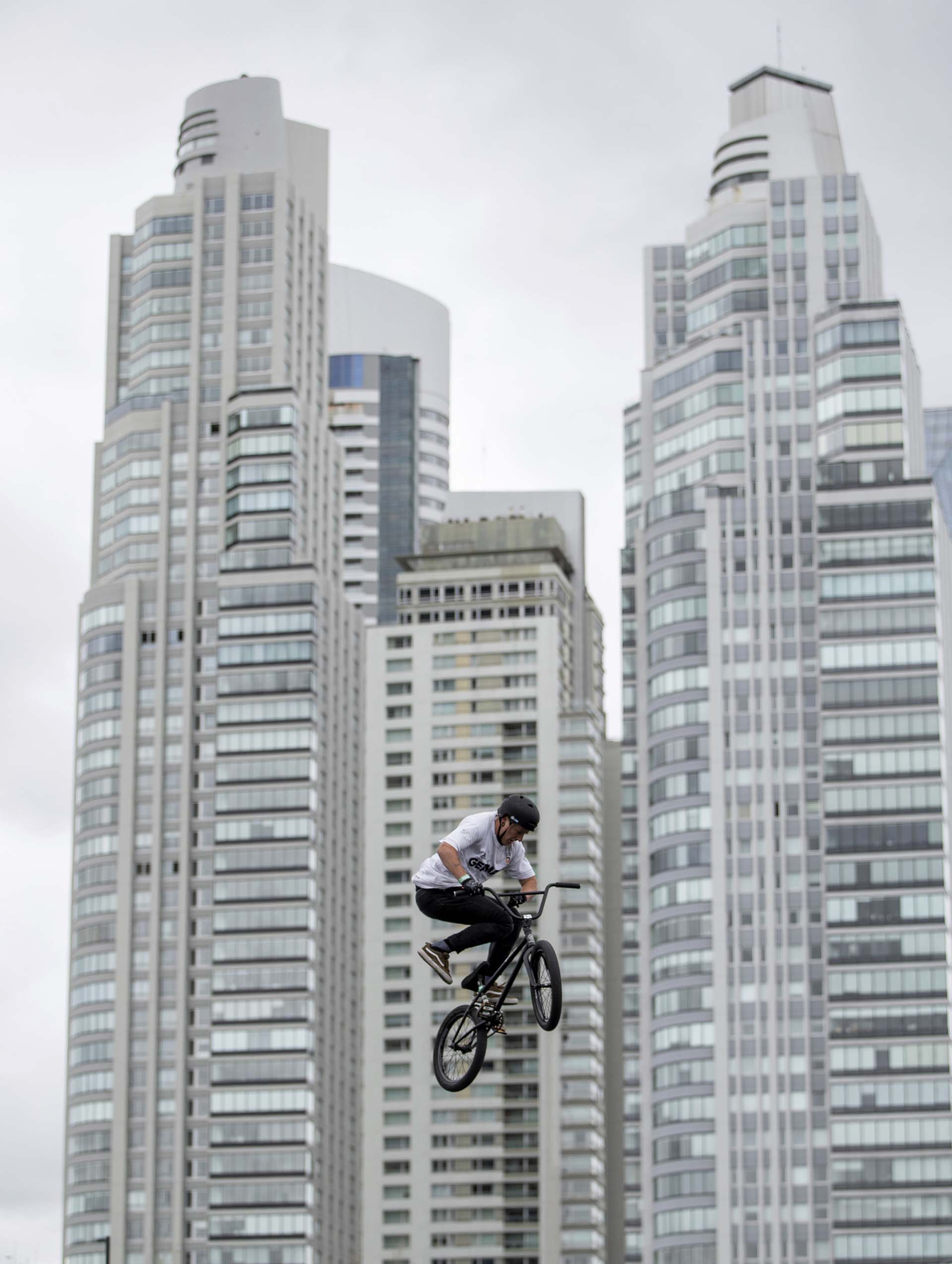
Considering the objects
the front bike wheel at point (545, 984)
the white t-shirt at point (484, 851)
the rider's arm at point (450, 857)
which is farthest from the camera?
the front bike wheel at point (545, 984)

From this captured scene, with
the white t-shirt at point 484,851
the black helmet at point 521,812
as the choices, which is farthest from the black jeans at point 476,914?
the black helmet at point 521,812

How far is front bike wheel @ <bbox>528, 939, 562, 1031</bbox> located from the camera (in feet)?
140

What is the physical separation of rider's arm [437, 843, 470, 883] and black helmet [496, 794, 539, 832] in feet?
4.02

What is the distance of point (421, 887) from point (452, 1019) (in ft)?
9.95

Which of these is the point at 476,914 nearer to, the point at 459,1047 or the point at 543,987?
the point at 543,987

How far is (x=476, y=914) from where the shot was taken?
44062 mm

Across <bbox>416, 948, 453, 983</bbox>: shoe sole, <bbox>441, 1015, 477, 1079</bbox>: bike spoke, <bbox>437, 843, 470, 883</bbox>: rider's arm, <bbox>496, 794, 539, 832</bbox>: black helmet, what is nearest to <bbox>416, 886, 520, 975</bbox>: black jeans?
<bbox>416, 948, 453, 983</bbox>: shoe sole

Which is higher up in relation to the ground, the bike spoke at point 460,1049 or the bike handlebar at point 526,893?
the bike handlebar at point 526,893

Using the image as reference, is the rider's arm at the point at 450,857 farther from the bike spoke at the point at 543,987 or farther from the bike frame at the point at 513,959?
the bike spoke at the point at 543,987

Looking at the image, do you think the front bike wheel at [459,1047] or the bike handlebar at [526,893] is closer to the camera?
the bike handlebar at [526,893]

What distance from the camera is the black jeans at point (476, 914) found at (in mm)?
43844

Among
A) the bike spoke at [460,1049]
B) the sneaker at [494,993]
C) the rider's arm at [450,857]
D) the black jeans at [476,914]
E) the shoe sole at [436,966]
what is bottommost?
the bike spoke at [460,1049]

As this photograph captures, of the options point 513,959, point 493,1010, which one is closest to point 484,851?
point 513,959

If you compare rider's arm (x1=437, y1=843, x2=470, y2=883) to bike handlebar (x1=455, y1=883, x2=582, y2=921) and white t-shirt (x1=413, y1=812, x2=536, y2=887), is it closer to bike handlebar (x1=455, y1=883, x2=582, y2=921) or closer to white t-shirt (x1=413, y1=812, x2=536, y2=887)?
white t-shirt (x1=413, y1=812, x2=536, y2=887)
